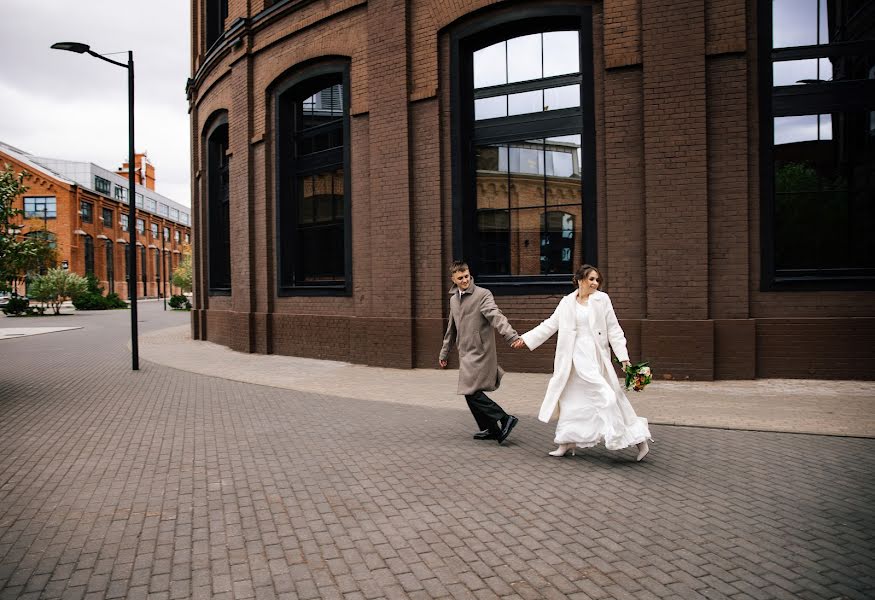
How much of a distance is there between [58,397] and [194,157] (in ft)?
42.0

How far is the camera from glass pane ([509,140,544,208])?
11227 mm

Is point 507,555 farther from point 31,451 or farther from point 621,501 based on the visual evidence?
point 31,451

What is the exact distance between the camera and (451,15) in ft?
37.9

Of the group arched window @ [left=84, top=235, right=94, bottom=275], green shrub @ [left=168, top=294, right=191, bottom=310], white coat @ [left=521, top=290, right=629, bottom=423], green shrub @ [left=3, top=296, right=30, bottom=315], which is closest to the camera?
white coat @ [left=521, top=290, right=629, bottom=423]

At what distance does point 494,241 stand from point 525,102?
8.48 feet

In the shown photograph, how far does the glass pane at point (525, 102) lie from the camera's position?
1136 cm

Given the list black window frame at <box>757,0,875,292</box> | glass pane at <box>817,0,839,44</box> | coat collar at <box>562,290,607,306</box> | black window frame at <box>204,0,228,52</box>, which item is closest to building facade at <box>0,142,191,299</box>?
black window frame at <box>204,0,228,52</box>

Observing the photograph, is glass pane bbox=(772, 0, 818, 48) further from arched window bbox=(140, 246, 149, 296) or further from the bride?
arched window bbox=(140, 246, 149, 296)

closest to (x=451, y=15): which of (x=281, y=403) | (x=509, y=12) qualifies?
(x=509, y=12)

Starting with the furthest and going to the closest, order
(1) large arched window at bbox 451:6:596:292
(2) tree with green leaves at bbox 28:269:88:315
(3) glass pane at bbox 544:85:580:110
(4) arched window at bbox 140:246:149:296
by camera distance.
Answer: (4) arched window at bbox 140:246:149:296, (2) tree with green leaves at bbox 28:269:88:315, (3) glass pane at bbox 544:85:580:110, (1) large arched window at bbox 451:6:596:292

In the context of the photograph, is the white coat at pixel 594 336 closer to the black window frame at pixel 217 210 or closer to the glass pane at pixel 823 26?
the glass pane at pixel 823 26

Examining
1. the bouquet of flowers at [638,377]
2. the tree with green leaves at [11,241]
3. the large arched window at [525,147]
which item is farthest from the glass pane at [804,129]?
the tree with green leaves at [11,241]

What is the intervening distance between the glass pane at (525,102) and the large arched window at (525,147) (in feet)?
0.06

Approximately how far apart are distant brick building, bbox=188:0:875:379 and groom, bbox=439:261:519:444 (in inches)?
177
